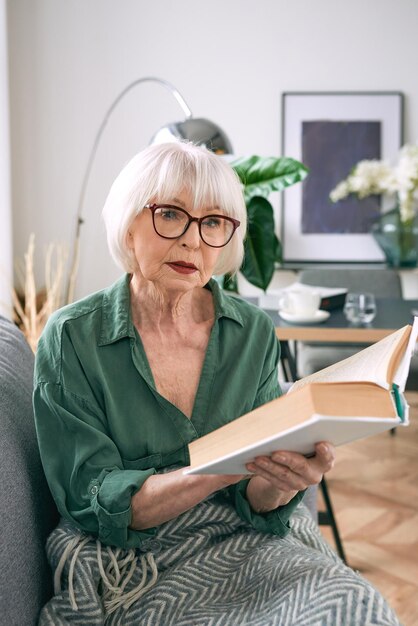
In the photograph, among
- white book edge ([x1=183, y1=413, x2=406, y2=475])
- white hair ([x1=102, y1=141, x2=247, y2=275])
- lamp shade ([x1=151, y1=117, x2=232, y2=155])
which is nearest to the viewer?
white book edge ([x1=183, y1=413, x2=406, y2=475])

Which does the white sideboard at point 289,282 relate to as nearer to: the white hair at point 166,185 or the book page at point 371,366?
the white hair at point 166,185

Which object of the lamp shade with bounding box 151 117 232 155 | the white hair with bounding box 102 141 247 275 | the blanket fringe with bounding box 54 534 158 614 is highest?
the lamp shade with bounding box 151 117 232 155

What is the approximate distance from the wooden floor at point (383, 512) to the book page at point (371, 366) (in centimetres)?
110

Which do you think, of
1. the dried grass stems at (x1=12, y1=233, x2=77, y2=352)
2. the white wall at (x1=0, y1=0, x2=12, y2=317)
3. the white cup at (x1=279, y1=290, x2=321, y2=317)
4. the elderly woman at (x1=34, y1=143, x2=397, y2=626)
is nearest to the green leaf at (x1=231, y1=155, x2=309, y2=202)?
the white cup at (x1=279, y1=290, x2=321, y2=317)

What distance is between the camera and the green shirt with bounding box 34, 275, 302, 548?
1.06 meters

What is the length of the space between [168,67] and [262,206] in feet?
7.30

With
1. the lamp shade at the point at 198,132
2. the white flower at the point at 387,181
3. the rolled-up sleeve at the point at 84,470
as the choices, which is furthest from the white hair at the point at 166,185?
the white flower at the point at 387,181

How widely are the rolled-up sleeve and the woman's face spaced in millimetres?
252

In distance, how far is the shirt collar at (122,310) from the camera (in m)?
1.16

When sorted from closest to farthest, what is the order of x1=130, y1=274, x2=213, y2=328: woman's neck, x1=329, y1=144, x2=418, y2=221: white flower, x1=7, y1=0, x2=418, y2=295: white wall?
1. x1=130, y1=274, x2=213, y2=328: woman's neck
2. x1=329, y1=144, x2=418, y2=221: white flower
3. x1=7, y1=0, x2=418, y2=295: white wall

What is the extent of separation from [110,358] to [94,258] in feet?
10.0

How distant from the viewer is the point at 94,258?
4.12 m

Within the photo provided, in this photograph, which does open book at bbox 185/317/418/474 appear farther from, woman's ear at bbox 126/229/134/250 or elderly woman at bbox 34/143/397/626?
woman's ear at bbox 126/229/134/250

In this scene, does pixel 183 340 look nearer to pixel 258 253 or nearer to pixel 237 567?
pixel 237 567
